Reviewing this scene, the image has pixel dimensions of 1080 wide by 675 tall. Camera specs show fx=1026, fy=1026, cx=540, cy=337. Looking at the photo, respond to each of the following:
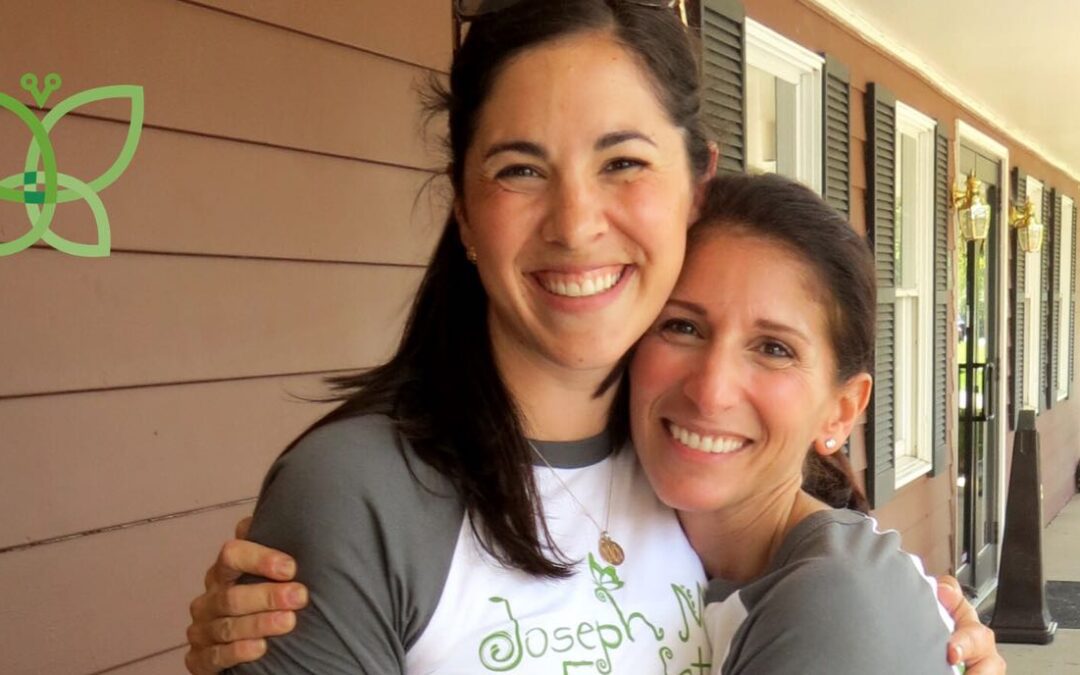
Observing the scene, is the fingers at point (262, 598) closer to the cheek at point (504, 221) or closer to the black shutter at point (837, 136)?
the cheek at point (504, 221)

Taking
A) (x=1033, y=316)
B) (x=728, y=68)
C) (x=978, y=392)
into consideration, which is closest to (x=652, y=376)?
(x=728, y=68)

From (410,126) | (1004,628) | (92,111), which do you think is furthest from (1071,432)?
(92,111)

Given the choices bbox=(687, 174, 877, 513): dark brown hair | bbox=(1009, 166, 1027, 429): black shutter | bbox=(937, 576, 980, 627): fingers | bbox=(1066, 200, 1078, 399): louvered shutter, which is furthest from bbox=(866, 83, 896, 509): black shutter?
bbox=(1066, 200, 1078, 399): louvered shutter

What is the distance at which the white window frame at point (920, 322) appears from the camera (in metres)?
5.49

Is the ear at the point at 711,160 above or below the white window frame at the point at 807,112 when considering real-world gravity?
below

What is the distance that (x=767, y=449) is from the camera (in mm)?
1262

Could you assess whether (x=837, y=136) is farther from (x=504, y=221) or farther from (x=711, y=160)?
(x=504, y=221)

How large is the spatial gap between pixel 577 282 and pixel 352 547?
35 centimetres

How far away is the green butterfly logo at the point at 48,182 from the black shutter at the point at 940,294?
4.85m

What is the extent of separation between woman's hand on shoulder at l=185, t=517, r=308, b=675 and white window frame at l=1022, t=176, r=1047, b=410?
8.72 meters

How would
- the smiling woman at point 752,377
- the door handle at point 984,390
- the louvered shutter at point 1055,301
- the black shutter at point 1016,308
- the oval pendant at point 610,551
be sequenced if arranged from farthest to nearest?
the louvered shutter at point 1055,301
the black shutter at point 1016,308
the door handle at point 984,390
the smiling woman at point 752,377
the oval pendant at point 610,551

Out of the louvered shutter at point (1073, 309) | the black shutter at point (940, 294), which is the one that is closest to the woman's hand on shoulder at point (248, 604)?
the black shutter at point (940, 294)

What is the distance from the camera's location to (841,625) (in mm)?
996

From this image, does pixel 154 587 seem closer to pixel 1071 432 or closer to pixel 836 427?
pixel 836 427
